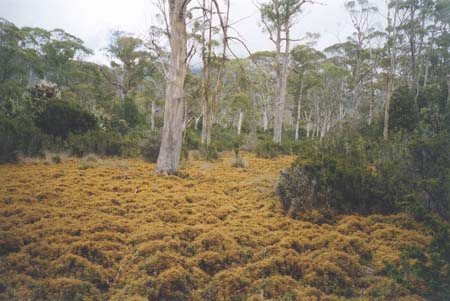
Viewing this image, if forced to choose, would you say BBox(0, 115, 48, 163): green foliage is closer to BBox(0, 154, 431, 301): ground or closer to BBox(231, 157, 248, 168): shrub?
BBox(0, 154, 431, 301): ground

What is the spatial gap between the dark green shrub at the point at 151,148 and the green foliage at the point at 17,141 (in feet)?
7.77

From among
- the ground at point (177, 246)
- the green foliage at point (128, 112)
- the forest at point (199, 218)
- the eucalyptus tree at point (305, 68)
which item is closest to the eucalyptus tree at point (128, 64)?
the green foliage at point (128, 112)

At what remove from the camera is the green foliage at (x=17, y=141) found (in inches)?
201

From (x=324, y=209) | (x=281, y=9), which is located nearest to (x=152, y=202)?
(x=324, y=209)

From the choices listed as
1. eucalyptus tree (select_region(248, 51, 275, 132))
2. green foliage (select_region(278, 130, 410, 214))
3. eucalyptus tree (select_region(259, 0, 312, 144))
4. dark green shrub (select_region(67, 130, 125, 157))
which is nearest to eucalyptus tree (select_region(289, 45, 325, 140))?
eucalyptus tree (select_region(248, 51, 275, 132))

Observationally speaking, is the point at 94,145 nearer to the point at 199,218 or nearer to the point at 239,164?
the point at 239,164

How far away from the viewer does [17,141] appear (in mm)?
5570

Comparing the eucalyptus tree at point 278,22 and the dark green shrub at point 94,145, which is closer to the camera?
the dark green shrub at point 94,145

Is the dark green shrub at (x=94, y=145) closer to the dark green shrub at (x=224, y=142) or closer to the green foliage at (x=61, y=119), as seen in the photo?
the green foliage at (x=61, y=119)

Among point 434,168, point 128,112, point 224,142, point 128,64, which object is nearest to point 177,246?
point 434,168

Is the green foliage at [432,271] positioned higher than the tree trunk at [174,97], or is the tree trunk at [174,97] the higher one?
the tree trunk at [174,97]

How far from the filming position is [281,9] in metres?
14.3

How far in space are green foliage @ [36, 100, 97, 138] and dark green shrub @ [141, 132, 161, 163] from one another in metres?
2.41

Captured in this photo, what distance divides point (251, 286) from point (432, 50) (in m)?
28.9
